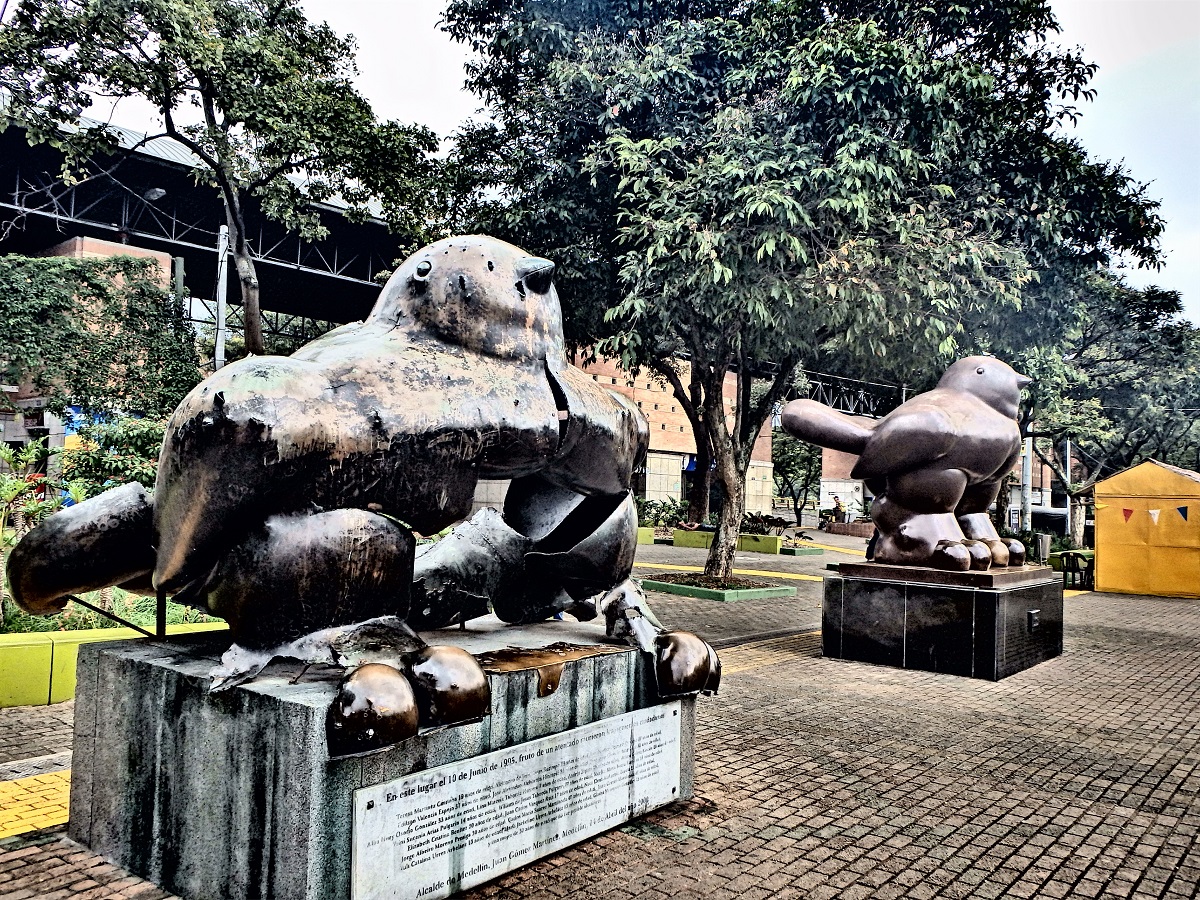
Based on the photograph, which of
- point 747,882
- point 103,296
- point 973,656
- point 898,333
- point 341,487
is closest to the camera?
point 341,487

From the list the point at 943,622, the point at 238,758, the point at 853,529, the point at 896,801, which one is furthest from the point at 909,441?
the point at 853,529

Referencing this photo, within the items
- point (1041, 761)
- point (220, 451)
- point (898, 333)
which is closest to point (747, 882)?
point (220, 451)

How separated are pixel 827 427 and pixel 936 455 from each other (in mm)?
846

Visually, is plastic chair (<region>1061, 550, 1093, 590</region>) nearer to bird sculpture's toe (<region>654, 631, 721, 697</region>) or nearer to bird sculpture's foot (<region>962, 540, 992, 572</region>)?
bird sculpture's foot (<region>962, 540, 992, 572</region>)

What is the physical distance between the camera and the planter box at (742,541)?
2156 cm

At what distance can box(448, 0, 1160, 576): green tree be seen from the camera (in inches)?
370

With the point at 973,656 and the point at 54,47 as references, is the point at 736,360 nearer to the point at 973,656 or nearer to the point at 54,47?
the point at 973,656

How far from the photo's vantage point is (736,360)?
42.4ft

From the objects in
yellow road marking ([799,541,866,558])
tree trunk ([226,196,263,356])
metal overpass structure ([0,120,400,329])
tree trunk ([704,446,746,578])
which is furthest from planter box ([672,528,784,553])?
tree trunk ([226,196,263,356])

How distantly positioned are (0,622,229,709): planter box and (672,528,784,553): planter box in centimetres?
1695

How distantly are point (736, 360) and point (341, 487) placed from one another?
35.5ft

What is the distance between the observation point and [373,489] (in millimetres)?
2613

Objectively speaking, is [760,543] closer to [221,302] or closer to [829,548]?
[829,548]

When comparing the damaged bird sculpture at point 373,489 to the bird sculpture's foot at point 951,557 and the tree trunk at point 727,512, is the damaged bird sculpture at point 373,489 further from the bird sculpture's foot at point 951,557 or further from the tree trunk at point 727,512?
the tree trunk at point 727,512
